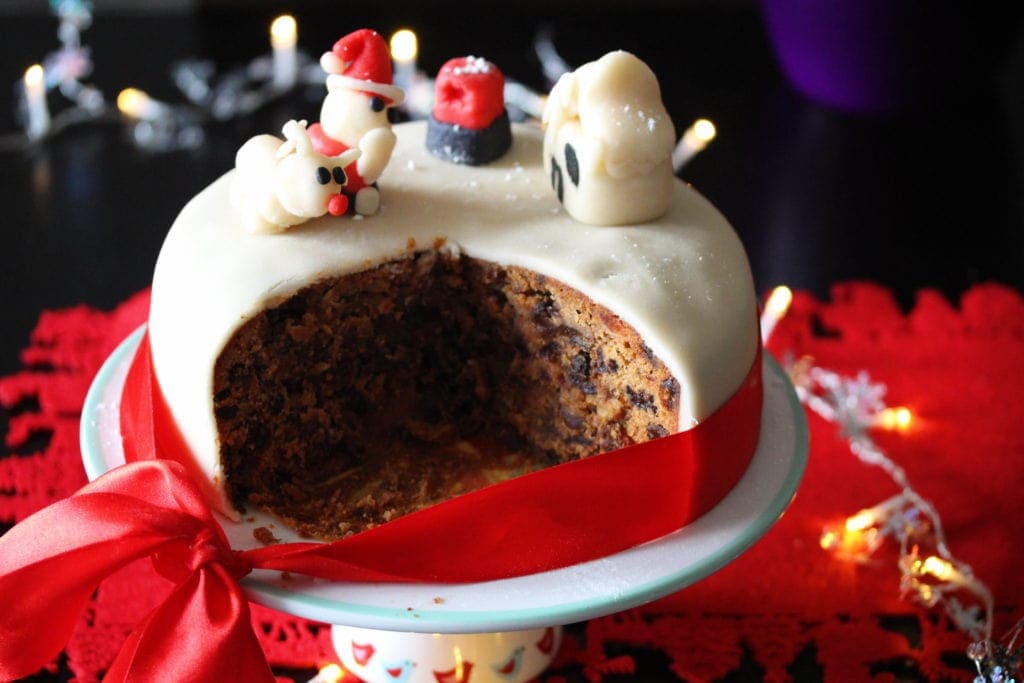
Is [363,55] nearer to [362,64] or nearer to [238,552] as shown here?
[362,64]

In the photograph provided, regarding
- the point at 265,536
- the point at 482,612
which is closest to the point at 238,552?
the point at 265,536

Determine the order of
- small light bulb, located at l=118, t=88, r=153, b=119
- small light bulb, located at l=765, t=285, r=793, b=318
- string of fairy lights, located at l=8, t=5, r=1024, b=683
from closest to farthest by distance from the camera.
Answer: string of fairy lights, located at l=8, t=5, r=1024, b=683, small light bulb, located at l=765, t=285, r=793, b=318, small light bulb, located at l=118, t=88, r=153, b=119

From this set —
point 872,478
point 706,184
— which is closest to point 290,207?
point 872,478

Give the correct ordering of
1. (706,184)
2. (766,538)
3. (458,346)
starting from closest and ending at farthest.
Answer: (458,346)
(766,538)
(706,184)

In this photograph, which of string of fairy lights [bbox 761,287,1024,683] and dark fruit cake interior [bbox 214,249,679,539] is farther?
string of fairy lights [bbox 761,287,1024,683]

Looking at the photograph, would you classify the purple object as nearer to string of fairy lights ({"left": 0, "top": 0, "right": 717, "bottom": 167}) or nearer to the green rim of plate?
string of fairy lights ({"left": 0, "top": 0, "right": 717, "bottom": 167})

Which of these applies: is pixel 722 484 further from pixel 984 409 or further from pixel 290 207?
pixel 984 409

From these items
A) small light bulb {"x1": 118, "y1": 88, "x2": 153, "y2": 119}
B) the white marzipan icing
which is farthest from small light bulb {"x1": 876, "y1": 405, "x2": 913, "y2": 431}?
small light bulb {"x1": 118, "y1": 88, "x2": 153, "y2": 119}
